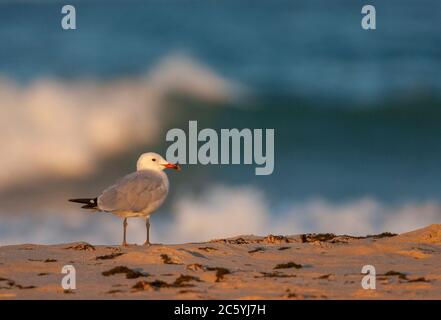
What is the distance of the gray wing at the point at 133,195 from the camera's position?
95.0 feet

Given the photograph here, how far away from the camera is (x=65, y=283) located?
23.1 m

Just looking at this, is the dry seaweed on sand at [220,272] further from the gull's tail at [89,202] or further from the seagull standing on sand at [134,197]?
the gull's tail at [89,202]

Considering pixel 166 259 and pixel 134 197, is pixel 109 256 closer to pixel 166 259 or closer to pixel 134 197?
pixel 166 259

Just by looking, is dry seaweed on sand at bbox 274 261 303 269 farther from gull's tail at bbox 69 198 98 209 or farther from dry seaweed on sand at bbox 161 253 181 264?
gull's tail at bbox 69 198 98 209

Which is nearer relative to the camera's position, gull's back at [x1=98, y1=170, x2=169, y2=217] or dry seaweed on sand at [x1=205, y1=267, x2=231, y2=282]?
dry seaweed on sand at [x1=205, y1=267, x2=231, y2=282]

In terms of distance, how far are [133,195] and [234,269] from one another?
4741mm

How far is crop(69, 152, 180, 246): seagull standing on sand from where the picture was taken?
95.0 ft

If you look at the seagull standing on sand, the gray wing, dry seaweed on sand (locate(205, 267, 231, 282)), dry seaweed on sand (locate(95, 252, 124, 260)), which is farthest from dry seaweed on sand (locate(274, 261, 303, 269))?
the gray wing

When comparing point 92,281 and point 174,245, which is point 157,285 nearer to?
point 92,281

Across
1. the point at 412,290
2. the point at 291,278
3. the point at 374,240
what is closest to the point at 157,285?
the point at 291,278

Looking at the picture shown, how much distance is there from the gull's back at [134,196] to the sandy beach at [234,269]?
1.20 meters

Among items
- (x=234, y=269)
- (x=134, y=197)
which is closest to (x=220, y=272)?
(x=234, y=269)

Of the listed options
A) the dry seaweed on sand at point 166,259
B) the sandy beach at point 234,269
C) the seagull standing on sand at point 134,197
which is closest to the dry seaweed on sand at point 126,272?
the sandy beach at point 234,269
